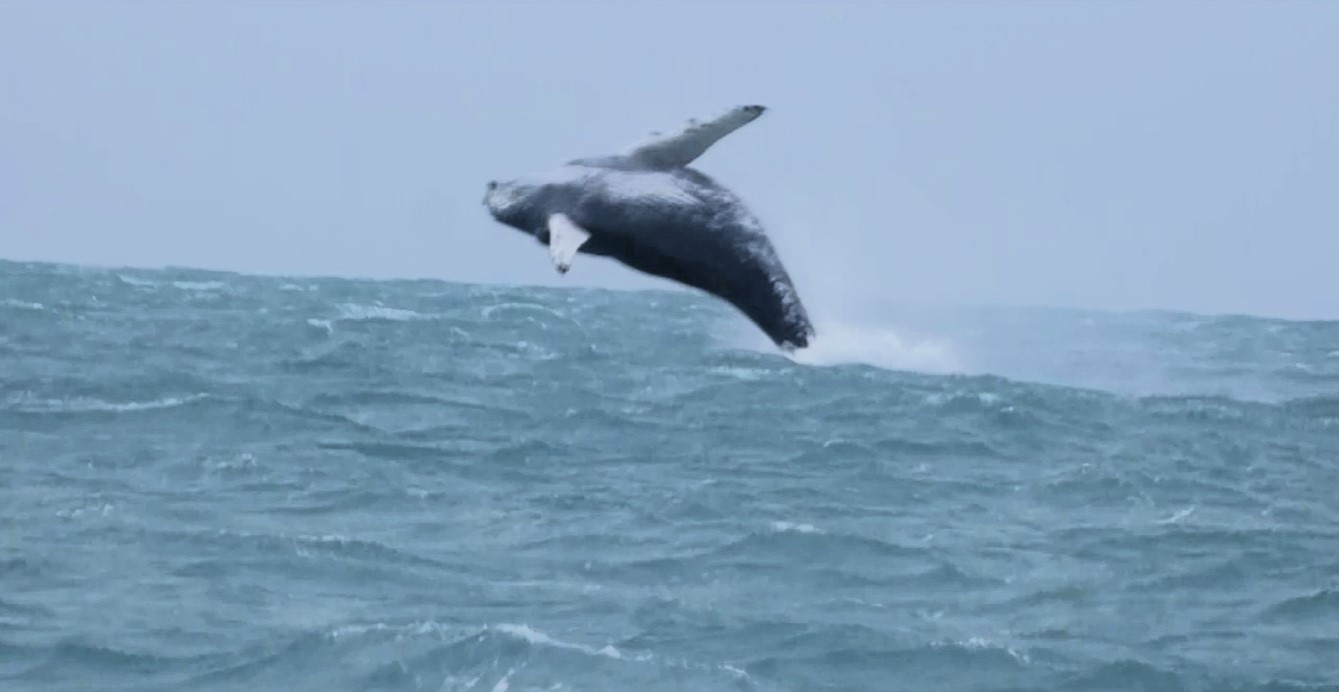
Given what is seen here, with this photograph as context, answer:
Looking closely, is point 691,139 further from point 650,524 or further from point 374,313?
point 374,313

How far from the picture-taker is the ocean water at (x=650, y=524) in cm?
3950

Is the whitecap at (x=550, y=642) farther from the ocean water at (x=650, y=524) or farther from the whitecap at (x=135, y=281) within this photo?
Result: the whitecap at (x=135, y=281)

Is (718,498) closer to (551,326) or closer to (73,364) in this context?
(73,364)

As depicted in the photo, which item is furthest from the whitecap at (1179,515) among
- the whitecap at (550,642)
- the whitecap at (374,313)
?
the whitecap at (374,313)

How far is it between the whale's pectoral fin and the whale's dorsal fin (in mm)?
374

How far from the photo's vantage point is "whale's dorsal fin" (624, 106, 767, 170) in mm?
4391

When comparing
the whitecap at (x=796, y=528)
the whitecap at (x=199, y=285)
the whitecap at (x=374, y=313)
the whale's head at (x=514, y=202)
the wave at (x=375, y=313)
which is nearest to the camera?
the whale's head at (x=514, y=202)

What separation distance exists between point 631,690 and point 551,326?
6789 centimetres

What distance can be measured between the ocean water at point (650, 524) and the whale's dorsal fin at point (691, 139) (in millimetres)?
21817

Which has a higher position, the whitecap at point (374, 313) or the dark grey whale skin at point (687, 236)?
the whitecap at point (374, 313)

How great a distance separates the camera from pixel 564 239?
13.0 feet

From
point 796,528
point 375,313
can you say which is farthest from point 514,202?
point 375,313

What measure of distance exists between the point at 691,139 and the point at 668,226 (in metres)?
0.61

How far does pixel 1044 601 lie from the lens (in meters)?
44.4
